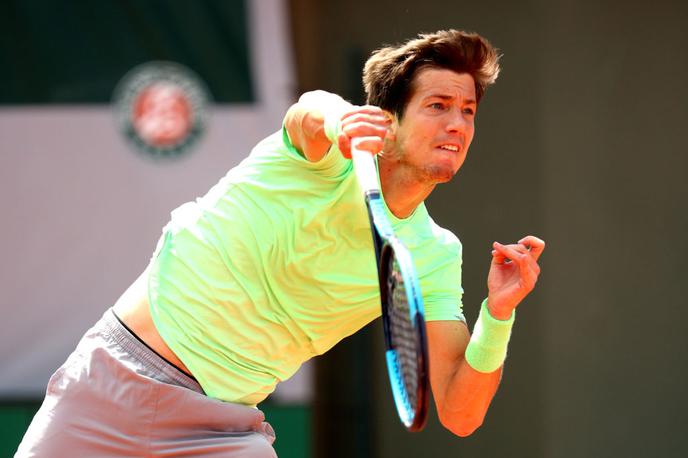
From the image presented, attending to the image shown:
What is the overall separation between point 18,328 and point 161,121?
112cm

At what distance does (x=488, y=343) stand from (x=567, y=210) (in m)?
2.57

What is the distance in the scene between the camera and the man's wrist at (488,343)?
2830 mm

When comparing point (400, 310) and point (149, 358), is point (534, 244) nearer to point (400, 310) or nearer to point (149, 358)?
point (400, 310)

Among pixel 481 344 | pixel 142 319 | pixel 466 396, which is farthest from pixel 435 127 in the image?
Answer: pixel 142 319

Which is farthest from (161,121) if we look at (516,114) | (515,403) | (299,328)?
(299,328)

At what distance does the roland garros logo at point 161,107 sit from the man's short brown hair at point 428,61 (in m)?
2.35

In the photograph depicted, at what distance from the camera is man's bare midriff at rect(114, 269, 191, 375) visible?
293cm

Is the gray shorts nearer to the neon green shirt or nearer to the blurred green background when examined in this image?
the neon green shirt

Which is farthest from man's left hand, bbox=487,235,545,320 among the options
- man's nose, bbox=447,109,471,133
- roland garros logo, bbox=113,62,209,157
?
roland garros logo, bbox=113,62,209,157

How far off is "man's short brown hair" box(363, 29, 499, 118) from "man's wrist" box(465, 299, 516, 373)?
56 centimetres

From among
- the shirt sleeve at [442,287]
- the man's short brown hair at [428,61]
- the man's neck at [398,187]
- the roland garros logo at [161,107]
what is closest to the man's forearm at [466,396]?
the shirt sleeve at [442,287]

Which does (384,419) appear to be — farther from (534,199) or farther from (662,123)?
(662,123)

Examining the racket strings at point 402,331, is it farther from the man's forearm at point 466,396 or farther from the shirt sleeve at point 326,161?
the shirt sleeve at point 326,161

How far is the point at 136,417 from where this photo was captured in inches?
115
